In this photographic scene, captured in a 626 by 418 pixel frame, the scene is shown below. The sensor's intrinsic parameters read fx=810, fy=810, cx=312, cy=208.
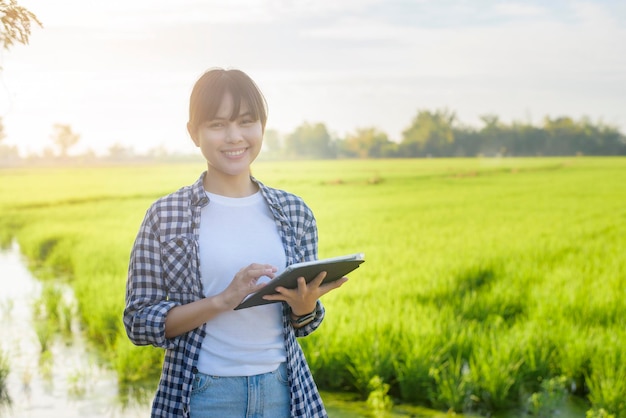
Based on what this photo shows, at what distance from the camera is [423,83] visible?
14516 mm

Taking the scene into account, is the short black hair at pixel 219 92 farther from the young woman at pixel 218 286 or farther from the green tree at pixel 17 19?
the green tree at pixel 17 19

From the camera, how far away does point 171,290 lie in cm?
170

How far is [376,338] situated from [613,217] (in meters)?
6.82

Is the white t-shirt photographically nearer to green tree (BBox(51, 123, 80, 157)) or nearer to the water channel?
the water channel

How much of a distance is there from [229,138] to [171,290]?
1.12 feet

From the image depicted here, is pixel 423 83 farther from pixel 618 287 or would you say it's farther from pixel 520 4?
pixel 618 287

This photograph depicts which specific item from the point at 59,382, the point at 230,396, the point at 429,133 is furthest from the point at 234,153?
the point at 429,133

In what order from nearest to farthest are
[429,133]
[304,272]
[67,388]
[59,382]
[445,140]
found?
[304,272], [67,388], [59,382], [429,133], [445,140]

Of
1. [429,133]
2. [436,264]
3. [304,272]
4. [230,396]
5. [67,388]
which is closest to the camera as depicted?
[304,272]

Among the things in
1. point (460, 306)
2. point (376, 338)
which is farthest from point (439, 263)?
point (376, 338)

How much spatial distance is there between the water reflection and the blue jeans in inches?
99.2

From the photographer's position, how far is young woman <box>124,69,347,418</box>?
1.65 m

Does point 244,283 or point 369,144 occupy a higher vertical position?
point 369,144

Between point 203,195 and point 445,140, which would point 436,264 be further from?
point 445,140
